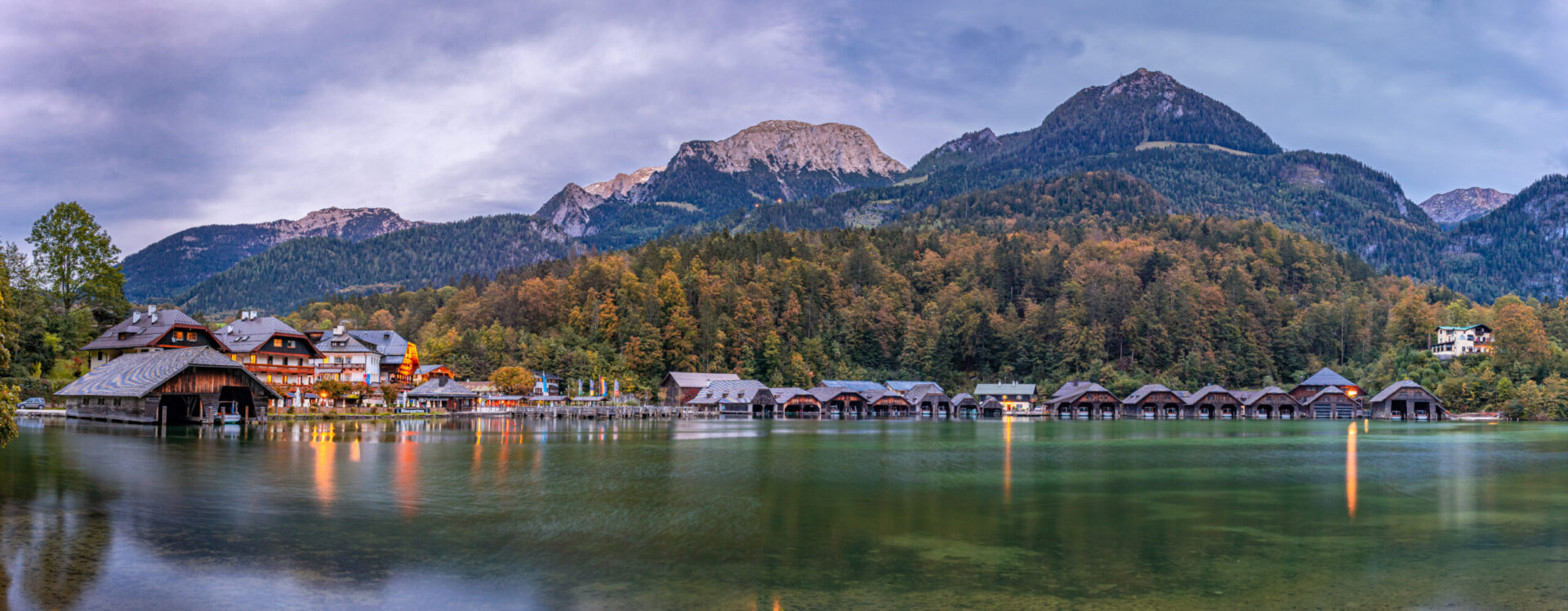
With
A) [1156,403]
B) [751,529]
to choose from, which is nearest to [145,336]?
[751,529]

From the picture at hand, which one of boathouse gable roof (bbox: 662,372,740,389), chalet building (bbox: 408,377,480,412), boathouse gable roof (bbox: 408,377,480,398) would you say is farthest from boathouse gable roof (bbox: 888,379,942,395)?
boathouse gable roof (bbox: 408,377,480,398)

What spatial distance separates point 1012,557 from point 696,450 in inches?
1131

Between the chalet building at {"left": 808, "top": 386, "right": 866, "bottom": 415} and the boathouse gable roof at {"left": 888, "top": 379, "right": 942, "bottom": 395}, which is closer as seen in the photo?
the chalet building at {"left": 808, "top": 386, "right": 866, "bottom": 415}

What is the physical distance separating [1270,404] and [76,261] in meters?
113

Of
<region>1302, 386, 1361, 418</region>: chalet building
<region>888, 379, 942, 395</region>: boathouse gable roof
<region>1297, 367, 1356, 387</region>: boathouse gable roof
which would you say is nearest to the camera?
<region>1302, 386, 1361, 418</region>: chalet building

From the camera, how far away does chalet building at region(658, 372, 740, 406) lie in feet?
355

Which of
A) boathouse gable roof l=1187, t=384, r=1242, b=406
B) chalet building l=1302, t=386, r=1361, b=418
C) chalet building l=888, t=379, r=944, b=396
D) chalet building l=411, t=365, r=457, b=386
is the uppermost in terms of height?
chalet building l=411, t=365, r=457, b=386

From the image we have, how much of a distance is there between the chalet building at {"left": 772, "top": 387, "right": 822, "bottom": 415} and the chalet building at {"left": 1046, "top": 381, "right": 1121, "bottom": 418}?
2898cm

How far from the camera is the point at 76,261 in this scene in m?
67.1

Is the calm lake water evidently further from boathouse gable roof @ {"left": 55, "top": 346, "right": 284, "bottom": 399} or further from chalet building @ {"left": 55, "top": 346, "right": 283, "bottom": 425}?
chalet building @ {"left": 55, "top": 346, "right": 283, "bottom": 425}

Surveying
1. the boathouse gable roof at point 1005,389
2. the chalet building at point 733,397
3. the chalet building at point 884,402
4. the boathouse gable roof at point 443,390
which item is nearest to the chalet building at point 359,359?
the boathouse gable roof at point 443,390

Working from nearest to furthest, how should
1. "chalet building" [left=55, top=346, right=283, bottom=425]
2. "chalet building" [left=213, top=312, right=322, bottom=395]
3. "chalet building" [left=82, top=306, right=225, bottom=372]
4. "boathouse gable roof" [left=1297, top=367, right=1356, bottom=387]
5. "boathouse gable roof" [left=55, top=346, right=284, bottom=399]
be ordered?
"boathouse gable roof" [left=55, top=346, right=284, bottom=399], "chalet building" [left=55, top=346, right=283, bottom=425], "chalet building" [left=82, top=306, right=225, bottom=372], "chalet building" [left=213, top=312, right=322, bottom=395], "boathouse gable roof" [left=1297, top=367, right=1356, bottom=387]

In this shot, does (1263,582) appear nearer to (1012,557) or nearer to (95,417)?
(1012,557)

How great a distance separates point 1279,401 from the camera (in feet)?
342
